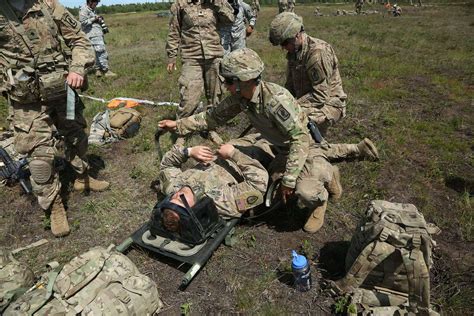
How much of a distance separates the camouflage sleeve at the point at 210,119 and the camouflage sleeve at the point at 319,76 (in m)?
1.39

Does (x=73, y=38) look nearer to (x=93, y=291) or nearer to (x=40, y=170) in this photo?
(x=40, y=170)

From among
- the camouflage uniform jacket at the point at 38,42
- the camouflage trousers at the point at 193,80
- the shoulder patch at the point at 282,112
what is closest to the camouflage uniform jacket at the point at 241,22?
the camouflage trousers at the point at 193,80

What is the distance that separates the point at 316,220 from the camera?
14.5 ft

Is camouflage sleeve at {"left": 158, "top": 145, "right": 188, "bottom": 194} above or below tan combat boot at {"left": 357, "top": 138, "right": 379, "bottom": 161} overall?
above

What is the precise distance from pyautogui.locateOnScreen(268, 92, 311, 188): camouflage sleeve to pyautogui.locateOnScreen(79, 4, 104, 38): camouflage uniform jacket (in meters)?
9.90

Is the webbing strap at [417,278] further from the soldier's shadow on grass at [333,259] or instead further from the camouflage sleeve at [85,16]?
the camouflage sleeve at [85,16]

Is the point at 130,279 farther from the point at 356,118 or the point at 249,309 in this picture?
the point at 356,118

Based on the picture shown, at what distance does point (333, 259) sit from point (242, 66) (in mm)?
2411

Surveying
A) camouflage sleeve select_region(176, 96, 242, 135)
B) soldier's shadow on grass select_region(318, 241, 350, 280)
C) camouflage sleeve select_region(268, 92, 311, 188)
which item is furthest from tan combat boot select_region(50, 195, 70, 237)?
soldier's shadow on grass select_region(318, 241, 350, 280)

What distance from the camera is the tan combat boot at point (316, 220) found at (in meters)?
4.42

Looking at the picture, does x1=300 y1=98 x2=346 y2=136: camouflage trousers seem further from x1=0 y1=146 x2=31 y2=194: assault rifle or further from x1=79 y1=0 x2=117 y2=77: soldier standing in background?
x1=79 y1=0 x2=117 y2=77: soldier standing in background

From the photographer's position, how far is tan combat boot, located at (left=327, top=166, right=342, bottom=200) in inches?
191

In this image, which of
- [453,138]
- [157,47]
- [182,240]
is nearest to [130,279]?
[182,240]

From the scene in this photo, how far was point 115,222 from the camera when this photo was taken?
189 inches
